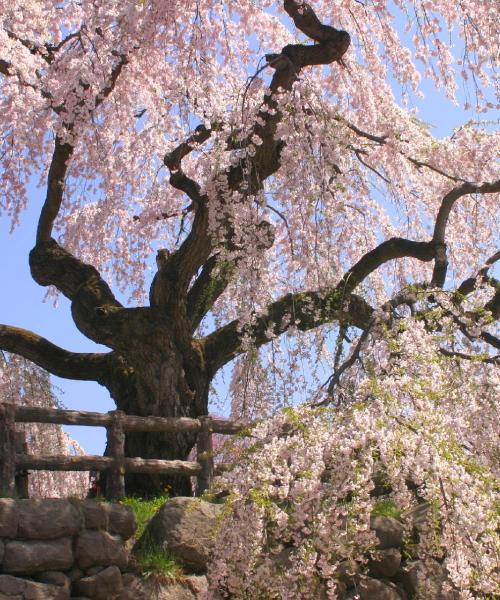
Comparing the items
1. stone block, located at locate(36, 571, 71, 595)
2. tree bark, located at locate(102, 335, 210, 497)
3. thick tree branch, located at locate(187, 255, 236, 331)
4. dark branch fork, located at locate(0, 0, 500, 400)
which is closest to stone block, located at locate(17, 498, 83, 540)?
stone block, located at locate(36, 571, 71, 595)

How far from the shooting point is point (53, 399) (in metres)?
10.3

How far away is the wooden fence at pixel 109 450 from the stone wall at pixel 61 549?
646 millimetres

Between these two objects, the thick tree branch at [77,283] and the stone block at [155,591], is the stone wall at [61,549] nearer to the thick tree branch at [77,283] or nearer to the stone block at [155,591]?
the stone block at [155,591]

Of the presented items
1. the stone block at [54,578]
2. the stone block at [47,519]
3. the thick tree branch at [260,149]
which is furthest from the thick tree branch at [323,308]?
the stone block at [54,578]

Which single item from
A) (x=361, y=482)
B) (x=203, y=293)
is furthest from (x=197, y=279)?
(x=361, y=482)

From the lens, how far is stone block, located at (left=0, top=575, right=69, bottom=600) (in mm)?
5777

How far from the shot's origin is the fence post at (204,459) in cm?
797

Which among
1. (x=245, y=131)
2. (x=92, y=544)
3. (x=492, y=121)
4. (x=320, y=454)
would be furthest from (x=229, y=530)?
(x=492, y=121)

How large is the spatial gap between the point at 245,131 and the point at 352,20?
2023 mm

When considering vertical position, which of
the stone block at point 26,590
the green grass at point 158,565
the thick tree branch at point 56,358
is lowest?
the stone block at point 26,590

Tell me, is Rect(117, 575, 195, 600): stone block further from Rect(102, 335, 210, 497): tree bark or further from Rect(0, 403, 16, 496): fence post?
Rect(102, 335, 210, 497): tree bark

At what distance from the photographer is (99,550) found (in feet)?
20.7

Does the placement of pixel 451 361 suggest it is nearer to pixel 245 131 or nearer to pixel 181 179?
pixel 245 131

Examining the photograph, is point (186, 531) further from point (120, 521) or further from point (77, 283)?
point (77, 283)
